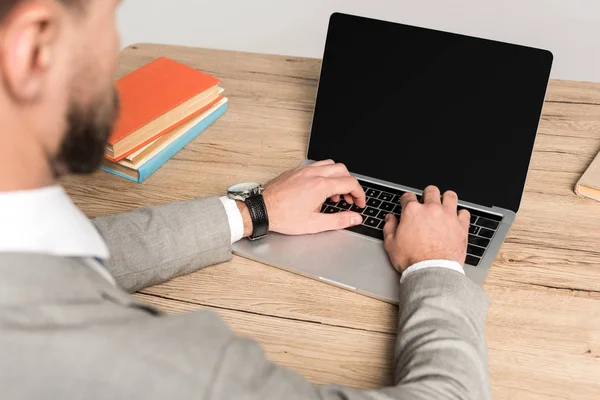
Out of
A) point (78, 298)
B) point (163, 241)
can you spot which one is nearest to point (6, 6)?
point (78, 298)

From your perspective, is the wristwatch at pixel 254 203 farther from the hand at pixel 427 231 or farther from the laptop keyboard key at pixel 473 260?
the laptop keyboard key at pixel 473 260

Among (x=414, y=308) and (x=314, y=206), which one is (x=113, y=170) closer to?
(x=314, y=206)

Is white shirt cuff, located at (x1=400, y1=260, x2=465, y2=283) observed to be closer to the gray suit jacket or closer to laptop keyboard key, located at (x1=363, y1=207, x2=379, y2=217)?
the gray suit jacket

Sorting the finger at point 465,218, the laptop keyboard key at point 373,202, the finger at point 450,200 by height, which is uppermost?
the finger at point 450,200

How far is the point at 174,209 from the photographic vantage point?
1.30m

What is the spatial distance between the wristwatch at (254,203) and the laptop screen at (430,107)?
0.70 feet

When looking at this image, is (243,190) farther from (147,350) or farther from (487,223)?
(147,350)

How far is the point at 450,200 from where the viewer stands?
133 cm

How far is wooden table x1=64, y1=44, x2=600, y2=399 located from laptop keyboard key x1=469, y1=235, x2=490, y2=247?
3cm

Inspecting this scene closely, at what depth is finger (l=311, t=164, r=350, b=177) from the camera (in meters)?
1.38

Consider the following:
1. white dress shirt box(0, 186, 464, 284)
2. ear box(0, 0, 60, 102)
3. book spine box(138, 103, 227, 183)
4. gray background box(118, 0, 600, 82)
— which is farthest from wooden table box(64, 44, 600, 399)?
gray background box(118, 0, 600, 82)

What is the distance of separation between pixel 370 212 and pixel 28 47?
2.55ft

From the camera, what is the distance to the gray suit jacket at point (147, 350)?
0.72m

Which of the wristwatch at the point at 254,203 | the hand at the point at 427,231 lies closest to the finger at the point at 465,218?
the hand at the point at 427,231
